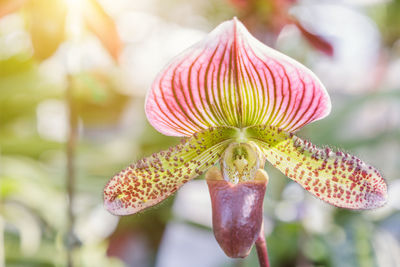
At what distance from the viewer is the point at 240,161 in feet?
1.98

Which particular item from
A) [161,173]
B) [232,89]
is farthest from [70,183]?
[232,89]

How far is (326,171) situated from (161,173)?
199 mm

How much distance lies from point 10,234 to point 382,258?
0.88 m

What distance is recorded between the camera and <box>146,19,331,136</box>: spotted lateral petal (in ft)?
1.55

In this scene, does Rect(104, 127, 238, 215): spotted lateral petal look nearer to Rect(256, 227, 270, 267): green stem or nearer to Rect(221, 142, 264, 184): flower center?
Rect(221, 142, 264, 184): flower center

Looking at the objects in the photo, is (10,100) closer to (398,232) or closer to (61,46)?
(61,46)

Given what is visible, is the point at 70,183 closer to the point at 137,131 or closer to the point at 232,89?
the point at 232,89

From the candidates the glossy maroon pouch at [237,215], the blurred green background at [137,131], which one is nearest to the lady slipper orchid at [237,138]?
the glossy maroon pouch at [237,215]

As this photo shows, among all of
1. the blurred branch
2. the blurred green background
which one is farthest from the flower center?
the blurred branch

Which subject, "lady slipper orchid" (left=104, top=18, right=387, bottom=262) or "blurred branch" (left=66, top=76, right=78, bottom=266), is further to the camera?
"blurred branch" (left=66, top=76, right=78, bottom=266)

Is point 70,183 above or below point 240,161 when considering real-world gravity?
below

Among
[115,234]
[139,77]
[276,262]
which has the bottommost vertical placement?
[115,234]

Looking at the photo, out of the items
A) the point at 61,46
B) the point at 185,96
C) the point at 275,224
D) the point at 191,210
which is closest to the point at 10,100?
the point at 191,210

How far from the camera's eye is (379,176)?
528 millimetres
